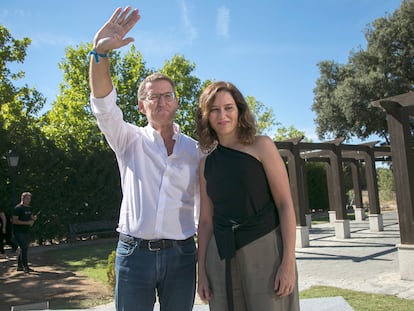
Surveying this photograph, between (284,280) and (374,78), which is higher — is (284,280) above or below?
below

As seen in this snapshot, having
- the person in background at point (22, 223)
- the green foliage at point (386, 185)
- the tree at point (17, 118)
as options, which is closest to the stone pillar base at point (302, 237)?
the person in background at point (22, 223)

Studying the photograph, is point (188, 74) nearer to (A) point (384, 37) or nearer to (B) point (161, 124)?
(A) point (384, 37)

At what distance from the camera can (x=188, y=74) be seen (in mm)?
26297

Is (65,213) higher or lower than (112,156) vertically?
lower

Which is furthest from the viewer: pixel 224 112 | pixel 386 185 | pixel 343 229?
pixel 386 185

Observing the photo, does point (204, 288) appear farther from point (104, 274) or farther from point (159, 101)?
point (104, 274)

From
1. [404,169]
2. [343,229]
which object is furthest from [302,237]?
A: [404,169]

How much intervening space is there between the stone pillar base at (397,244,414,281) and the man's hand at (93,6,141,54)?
20.3 feet

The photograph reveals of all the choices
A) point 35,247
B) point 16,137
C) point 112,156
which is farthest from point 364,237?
point 16,137

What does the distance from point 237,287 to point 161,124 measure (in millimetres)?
934

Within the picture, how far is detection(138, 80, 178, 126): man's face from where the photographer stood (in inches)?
80.4

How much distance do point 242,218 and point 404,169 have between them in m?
5.65

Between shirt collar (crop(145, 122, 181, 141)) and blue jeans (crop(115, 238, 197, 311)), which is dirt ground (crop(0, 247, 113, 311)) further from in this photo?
shirt collar (crop(145, 122, 181, 141))

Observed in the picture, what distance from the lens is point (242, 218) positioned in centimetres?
187
